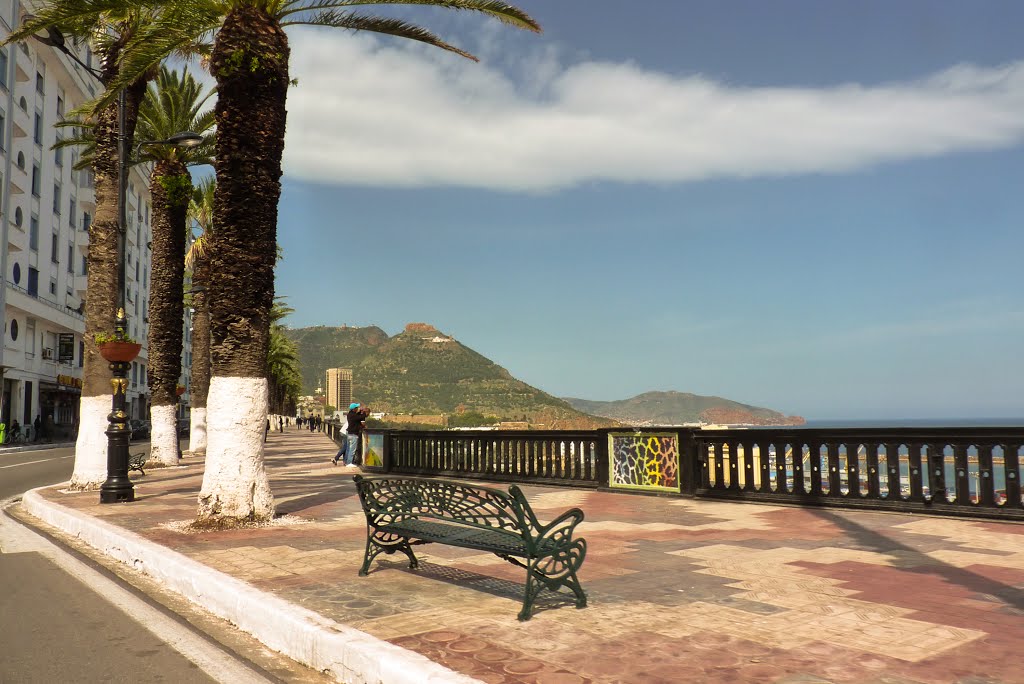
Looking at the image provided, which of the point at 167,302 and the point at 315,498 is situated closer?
the point at 315,498

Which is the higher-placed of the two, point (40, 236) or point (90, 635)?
point (40, 236)

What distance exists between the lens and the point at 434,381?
15188 centimetres

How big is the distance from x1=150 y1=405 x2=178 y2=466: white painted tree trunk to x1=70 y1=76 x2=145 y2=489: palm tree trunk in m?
6.78

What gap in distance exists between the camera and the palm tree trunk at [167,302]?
23.2 meters

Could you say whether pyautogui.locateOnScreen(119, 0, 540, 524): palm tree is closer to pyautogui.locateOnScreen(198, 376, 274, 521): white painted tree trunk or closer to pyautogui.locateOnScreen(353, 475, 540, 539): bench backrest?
pyautogui.locateOnScreen(198, 376, 274, 521): white painted tree trunk

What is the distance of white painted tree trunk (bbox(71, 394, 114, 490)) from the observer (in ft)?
51.8

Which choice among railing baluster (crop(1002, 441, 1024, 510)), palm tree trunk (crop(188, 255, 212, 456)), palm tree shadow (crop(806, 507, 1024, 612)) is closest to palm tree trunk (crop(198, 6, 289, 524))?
palm tree shadow (crop(806, 507, 1024, 612))

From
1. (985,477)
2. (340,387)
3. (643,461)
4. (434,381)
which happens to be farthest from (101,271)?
(340,387)

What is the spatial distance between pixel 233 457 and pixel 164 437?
14918mm

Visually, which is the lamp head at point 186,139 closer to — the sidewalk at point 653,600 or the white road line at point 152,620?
the sidewalk at point 653,600

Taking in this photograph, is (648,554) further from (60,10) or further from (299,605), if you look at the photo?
(60,10)

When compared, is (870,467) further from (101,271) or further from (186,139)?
(101,271)

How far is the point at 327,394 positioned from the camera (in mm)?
171750

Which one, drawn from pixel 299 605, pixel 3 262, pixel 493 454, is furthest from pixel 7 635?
pixel 3 262
